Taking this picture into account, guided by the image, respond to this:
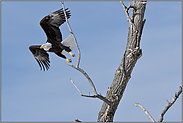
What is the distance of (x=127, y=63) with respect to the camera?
438 cm

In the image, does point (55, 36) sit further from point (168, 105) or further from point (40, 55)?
point (168, 105)

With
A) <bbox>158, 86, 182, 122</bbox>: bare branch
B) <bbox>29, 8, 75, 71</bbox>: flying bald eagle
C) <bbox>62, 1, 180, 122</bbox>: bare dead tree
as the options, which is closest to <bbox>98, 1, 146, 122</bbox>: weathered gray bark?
<bbox>62, 1, 180, 122</bbox>: bare dead tree

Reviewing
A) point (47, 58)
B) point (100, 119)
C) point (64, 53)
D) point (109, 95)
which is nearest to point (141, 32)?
point (109, 95)

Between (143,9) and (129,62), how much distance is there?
1.14 metres

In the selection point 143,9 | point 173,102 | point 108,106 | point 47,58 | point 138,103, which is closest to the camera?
point 173,102

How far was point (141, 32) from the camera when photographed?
450 centimetres

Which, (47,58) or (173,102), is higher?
(47,58)

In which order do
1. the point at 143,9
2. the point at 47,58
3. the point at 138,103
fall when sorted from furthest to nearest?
the point at 47,58, the point at 143,9, the point at 138,103

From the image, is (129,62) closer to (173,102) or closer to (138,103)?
(138,103)

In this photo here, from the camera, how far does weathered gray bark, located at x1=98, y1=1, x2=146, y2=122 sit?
4262 millimetres

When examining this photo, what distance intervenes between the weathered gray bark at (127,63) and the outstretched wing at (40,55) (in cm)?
324

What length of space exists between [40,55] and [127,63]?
3675 mm

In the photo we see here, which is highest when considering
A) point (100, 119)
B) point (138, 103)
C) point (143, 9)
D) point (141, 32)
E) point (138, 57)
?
point (143, 9)

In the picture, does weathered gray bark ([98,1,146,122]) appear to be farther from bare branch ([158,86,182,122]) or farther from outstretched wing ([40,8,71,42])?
outstretched wing ([40,8,71,42])
